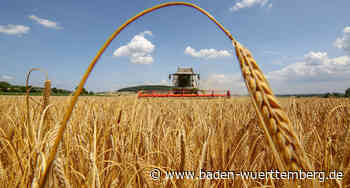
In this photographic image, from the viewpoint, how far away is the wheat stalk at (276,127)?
30 cm

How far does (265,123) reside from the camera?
1.03ft

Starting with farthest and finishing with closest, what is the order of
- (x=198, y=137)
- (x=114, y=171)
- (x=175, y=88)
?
1. (x=175, y=88)
2. (x=198, y=137)
3. (x=114, y=171)

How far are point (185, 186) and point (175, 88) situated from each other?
1445cm

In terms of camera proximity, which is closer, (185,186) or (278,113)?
(278,113)

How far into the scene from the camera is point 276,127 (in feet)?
0.99

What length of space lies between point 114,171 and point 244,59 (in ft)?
2.90

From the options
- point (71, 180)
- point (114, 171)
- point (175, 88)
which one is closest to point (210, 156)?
point (114, 171)

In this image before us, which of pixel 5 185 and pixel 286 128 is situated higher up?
pixel 286 128

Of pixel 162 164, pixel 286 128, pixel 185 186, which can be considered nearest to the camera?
pixel 286 128

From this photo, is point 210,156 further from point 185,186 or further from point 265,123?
point 265,123

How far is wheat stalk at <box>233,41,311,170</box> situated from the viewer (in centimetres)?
30

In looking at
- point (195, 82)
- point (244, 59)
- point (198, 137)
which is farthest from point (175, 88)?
point (244, 59)

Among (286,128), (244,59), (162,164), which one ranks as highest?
(244,59)

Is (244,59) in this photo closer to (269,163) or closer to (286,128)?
(286,128)
